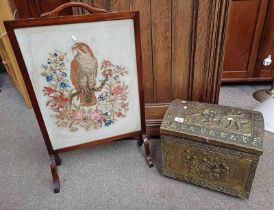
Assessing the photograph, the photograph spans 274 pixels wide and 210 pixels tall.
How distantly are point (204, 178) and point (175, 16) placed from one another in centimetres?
79

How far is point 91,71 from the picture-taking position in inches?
45.6

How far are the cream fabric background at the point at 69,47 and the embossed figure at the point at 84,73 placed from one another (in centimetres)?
2

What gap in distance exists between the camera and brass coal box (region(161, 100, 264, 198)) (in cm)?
109

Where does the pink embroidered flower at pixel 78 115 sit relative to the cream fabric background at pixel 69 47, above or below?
below

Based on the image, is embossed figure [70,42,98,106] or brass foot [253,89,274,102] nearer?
embossed figure [70,42,98,106]

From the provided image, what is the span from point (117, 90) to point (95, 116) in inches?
6.7

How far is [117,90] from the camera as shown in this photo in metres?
1.23

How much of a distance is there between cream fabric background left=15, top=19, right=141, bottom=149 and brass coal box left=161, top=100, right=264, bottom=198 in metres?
0.26

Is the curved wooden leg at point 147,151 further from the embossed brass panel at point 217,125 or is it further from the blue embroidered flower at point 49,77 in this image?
the blue embroidered flower at point 49,77

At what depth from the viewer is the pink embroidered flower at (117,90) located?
1.22m

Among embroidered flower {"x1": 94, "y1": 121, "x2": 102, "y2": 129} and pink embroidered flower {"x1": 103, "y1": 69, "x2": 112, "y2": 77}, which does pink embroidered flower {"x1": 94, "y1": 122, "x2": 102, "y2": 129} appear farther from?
pink embroidered flower {"x1": 103, "y1": 69, "x2": 112, "y2": 77}

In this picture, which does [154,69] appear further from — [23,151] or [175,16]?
[23,151]

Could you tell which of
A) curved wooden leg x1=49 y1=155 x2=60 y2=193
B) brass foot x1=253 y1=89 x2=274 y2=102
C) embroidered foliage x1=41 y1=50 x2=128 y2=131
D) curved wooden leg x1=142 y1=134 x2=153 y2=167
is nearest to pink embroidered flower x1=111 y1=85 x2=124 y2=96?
embroidered foliage x1=41 y1=50 x2=128 y2=131

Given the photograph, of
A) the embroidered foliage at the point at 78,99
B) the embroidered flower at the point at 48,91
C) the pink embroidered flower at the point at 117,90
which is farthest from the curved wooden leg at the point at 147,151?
the embroidered flower at the point at 48,91
